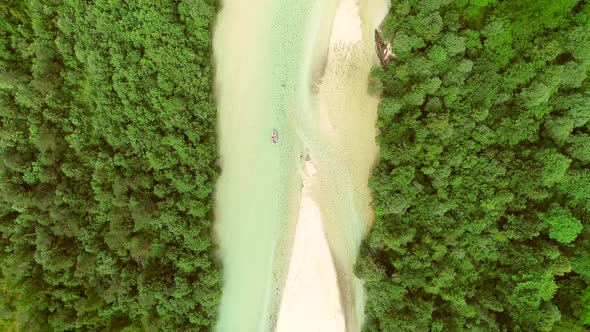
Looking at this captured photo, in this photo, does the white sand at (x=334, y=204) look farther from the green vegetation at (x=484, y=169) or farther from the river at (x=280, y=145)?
the green vegetation at (x=484, y=169)

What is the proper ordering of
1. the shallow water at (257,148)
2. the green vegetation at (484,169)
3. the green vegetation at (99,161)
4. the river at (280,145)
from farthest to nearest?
the shallow water at (257,148)
the river at (280,145)
the green vegetation at (99,161)
the green vegetation at (484,169)

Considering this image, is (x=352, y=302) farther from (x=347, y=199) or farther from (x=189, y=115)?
(x=189, y=115)

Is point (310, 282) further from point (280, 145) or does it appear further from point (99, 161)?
point (99, 161)

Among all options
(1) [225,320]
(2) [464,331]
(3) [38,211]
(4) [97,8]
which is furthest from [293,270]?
(4) [97,8]

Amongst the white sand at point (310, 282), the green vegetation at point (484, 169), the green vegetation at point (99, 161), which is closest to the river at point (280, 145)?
the white sand at point (310, 282)

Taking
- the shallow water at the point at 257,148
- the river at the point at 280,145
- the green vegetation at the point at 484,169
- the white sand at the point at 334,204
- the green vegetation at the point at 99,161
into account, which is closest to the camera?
the green vegetation at the point at 484,169

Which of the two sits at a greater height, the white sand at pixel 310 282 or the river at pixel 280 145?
the river at pixel 280 145

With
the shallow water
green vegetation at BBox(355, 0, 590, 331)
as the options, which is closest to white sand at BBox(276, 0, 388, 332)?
the shallow water

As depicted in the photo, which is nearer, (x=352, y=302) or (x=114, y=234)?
(x=114, y=234)
